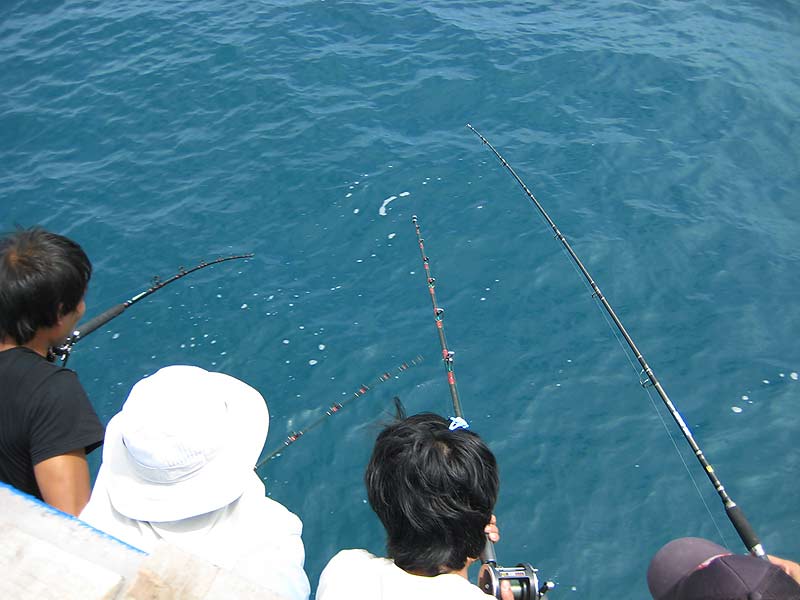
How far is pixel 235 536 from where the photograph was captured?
2.08 meters

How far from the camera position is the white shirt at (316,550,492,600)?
1.73 m

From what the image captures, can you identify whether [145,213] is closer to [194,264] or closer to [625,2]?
[194,264]

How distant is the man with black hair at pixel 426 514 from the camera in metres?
1.80

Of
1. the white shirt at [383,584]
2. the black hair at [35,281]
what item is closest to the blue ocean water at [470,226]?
the white shirt at [383,584]

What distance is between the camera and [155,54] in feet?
31.2

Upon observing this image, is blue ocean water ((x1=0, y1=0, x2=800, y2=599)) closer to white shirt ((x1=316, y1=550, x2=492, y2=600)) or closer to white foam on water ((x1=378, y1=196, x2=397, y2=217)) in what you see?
white foam on water ((x1=378, y1=196, x2=397, y2=217))

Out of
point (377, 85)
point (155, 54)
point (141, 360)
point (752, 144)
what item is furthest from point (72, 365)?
point (752, 144)

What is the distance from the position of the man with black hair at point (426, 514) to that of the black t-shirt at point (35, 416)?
1.02 m

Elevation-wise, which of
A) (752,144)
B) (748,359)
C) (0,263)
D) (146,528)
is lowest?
(748,359)

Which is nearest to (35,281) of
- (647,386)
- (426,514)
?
(426,514)

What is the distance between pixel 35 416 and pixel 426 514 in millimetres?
1361

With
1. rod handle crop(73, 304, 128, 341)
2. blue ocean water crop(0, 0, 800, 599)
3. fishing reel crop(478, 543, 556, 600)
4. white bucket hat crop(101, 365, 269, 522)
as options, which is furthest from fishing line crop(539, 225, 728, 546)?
rod handle crop(73, 304, 128, 341)

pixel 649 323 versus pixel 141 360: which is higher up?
pixel 649 323

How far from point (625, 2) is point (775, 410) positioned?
815 cm
